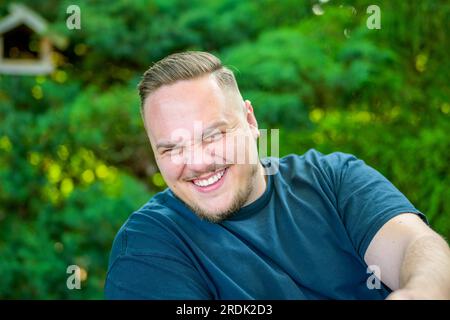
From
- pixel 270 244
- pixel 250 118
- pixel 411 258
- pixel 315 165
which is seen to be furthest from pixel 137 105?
pixel 411 258

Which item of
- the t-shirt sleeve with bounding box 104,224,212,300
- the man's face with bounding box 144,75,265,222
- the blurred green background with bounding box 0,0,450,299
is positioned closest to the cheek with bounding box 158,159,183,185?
the man's face with bounding box 144,75,265,222

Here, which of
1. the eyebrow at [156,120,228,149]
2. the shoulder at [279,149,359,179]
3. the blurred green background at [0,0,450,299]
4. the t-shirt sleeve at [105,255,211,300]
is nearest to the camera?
the t-shirt sleeve at [105,255,211,300]

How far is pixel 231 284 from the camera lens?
119 centimetres

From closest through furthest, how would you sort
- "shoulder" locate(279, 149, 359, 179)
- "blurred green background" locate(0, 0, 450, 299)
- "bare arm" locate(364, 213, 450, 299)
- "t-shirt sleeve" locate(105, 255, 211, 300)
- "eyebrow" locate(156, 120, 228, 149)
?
"bare arm" locate(364, 213, 450, 299)
"t-shirt sleeve" locate(105, 255, 211, 300)
"eyebrow" locate(156, 120, 228, 149)
"shoulder" locate(279, 149, 359, 179)
"blurred green background" locate(0, 0, 450, 299)

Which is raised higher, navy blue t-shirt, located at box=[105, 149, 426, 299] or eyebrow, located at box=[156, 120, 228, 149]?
eyebrow, located at box=[156, 120, 228, 149]

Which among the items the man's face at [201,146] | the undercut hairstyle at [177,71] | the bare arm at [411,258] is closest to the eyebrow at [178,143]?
the man's face at [201,146]

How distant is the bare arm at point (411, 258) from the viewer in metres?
1.05

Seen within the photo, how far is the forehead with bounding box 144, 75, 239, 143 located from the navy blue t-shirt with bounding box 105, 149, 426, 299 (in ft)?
0.57

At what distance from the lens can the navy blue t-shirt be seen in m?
1.21

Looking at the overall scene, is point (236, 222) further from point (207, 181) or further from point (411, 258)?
point (411, 258)

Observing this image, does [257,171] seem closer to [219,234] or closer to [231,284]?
[219,234]

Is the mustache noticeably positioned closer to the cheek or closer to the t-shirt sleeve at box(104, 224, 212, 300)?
the cheek

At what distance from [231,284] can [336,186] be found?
36 centimetres
